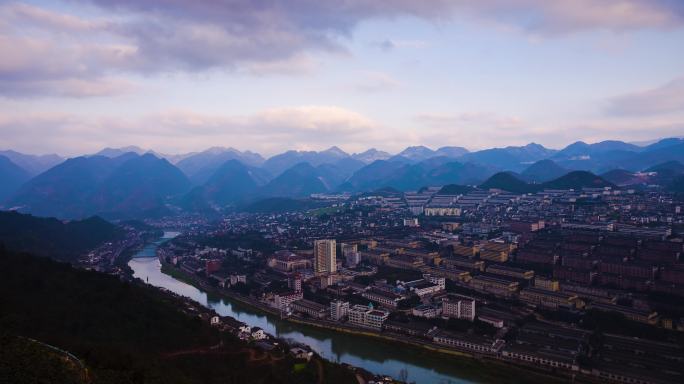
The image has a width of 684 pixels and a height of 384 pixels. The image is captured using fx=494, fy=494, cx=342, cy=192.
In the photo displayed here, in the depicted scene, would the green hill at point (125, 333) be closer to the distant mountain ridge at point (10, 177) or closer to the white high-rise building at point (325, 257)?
the white high-rise building at point (325, 257)

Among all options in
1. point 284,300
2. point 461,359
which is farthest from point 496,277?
point 284,300

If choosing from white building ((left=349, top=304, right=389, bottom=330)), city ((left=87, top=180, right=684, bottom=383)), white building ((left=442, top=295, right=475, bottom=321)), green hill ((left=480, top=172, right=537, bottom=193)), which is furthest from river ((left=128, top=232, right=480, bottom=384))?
green hill ((left=480, top=172, right=537, bottom=193))

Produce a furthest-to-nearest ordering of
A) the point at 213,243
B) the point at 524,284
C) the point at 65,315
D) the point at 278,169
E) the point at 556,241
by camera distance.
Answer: the point at 278,169 < the point at 213,243 < the point at 556,241 < the point at 524,284 < the point at 65,315

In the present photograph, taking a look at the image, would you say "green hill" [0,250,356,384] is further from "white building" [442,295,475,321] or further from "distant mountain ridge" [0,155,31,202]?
Answer: "distant mountain ridge" [0,155,31,202]

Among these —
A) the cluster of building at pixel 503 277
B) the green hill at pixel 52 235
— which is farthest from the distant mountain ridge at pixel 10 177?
the cluster of building at pixel 503 277

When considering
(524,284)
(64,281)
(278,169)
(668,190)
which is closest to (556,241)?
(524,284)

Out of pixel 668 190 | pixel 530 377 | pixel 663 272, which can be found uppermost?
pixel 668 190

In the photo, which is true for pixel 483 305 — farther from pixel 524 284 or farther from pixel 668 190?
pixel 668 190
